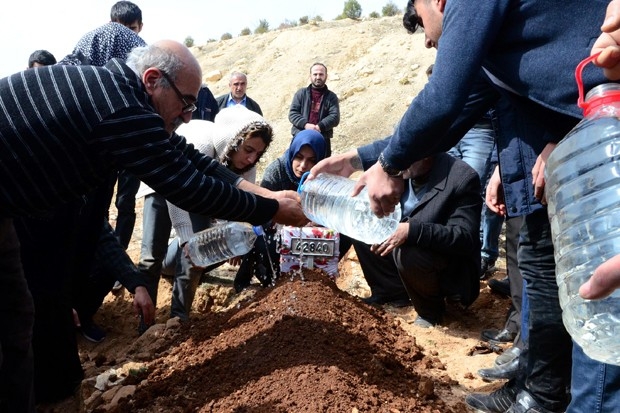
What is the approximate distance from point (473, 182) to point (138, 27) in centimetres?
366

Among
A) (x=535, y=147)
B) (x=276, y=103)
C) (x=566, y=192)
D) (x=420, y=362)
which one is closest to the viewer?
(x=566, y=192)

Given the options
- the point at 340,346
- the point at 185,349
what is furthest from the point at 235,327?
the point at 340,346

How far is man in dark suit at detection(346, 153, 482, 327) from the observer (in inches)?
175

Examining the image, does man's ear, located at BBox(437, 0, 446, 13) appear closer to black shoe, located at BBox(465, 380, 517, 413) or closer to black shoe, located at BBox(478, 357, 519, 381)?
black shoe, located at BBox(465, 380, 517, 413)

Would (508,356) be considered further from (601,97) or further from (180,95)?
(180,95)

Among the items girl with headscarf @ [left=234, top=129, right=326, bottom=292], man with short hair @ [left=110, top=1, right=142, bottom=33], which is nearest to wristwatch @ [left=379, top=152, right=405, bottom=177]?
girl with headscarf @ [left=234, top=129, right=326, bottom=292]

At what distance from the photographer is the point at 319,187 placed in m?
4.14

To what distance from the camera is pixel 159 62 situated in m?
2.83

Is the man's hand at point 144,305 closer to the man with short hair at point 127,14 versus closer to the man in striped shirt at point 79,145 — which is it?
the man in striped shirt at point 79,145

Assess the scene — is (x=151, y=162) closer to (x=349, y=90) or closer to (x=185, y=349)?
(x=185, y=349)

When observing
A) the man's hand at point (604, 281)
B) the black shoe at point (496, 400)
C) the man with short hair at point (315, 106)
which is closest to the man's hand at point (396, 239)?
the black shoe at point (496, 400)

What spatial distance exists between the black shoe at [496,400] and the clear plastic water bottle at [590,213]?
115cm

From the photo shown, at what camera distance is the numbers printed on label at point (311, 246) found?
529 cm

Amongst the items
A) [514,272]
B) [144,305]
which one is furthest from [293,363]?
[514,272]
